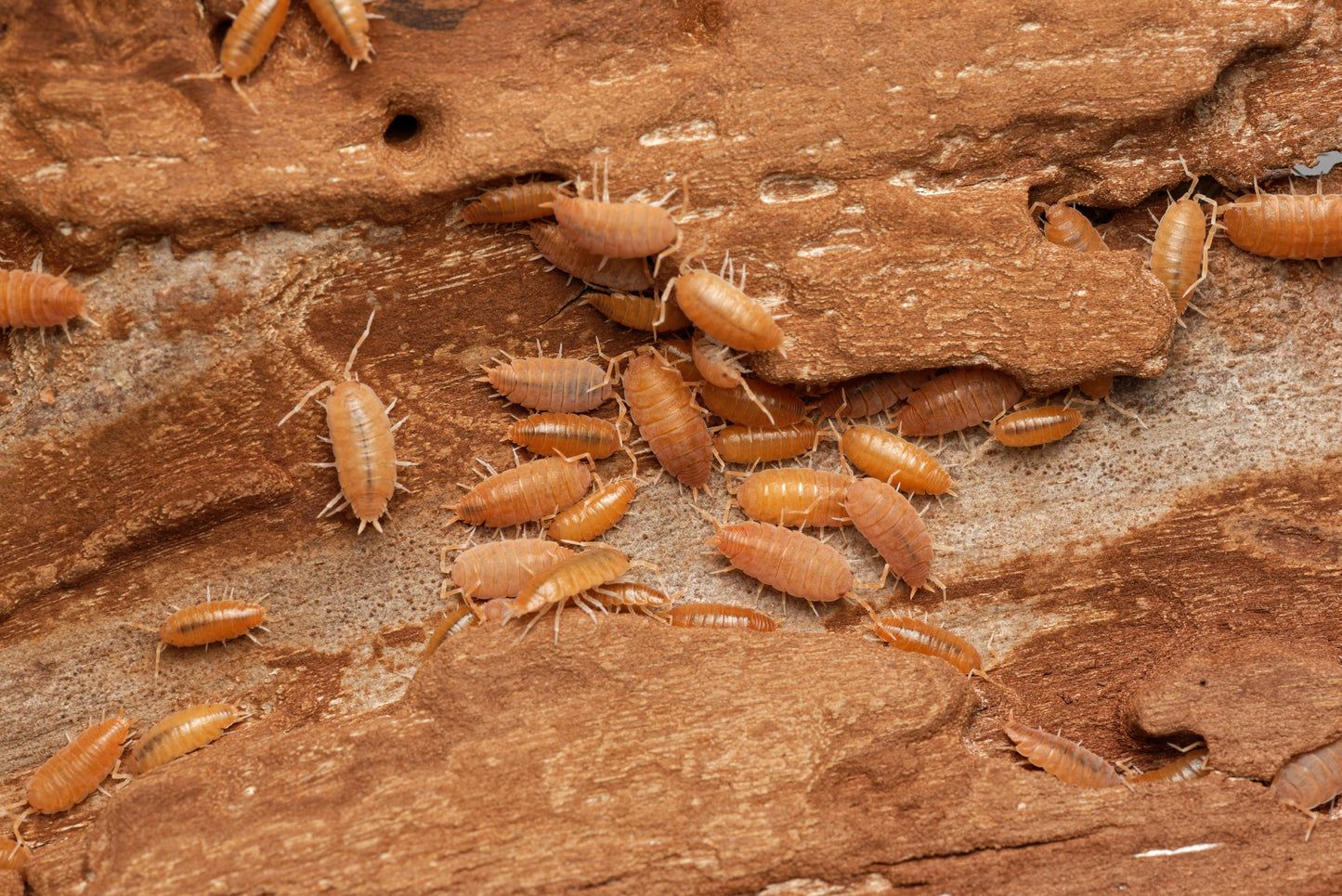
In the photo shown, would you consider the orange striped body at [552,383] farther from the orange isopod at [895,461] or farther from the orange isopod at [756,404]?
the orange isopod at [895,461]

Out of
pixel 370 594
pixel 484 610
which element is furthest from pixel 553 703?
pixel 370 594

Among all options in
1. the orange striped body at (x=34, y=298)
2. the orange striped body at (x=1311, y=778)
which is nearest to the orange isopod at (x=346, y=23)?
the orange striped body at (x=34, y=298)

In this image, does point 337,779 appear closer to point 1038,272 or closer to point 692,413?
point 692,413

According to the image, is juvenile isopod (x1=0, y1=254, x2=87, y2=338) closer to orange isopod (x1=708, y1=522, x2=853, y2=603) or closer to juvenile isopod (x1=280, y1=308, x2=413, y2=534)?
juvenile isopod (x1=280, y1=308, x2=413, y2=534)

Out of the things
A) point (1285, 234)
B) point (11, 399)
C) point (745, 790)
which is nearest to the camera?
point (745, 790)

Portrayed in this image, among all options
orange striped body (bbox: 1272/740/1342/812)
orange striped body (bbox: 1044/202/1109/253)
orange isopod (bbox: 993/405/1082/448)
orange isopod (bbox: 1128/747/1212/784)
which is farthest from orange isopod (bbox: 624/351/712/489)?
orange striped body (bbox: 1272/740/1342/812)

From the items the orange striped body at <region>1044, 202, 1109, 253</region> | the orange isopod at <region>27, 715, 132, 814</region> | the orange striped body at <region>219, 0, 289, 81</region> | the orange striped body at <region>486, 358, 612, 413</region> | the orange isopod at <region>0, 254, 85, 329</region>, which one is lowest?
the orange isopod at <region>27, 715, 132, 814</region>
